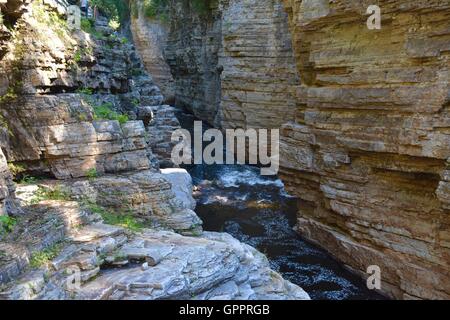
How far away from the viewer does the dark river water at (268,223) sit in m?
11.7

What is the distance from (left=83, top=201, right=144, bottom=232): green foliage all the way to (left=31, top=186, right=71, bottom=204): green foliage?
470 mm

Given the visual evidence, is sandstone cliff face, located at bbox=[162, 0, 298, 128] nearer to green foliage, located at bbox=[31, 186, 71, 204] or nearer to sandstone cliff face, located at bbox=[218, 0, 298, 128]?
sandstone cliff face, located at bbox=[218, 0, 298, 128]

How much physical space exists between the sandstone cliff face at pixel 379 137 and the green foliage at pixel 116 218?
6169 millimetres

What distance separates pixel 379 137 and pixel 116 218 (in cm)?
700

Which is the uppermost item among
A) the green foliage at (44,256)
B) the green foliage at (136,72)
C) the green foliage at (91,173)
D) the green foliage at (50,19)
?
the green foliage at (50,19)

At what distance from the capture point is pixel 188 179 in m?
15.4

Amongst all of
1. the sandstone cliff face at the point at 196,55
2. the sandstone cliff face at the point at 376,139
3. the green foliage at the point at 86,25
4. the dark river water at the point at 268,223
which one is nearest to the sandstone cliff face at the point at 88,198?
the green foliage at the point at 86,25

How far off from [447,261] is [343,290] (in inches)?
109

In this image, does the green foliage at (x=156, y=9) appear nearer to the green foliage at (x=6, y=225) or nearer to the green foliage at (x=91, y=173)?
the green foliage at (x=91, y=173)

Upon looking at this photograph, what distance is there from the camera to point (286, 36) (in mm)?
19531

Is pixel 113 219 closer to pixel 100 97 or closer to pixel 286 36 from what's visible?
pixel 100 97

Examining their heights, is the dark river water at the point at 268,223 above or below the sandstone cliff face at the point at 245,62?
below

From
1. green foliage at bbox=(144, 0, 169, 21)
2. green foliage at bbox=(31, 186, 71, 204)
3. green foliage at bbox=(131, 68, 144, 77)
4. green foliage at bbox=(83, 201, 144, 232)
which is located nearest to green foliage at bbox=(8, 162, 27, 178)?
green foliage at bbox=(31, 186, 71, 204)

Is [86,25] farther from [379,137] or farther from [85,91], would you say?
[379,137]
